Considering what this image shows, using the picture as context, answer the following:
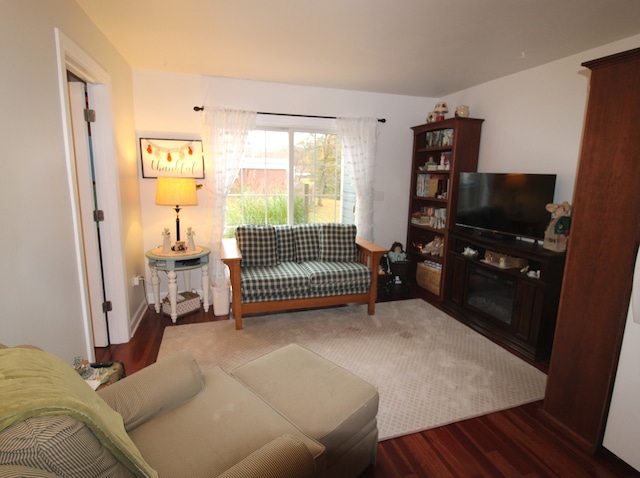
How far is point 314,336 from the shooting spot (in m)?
3.03

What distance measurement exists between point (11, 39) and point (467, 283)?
3639mm

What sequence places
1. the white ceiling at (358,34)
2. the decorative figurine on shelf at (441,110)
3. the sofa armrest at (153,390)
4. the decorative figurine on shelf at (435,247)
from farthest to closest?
the decorative figurine on shelf at (435,247), the decorative figurine on shelf at (441,110), the white ceiling at (358,34), the sofa armrest at (153,390)

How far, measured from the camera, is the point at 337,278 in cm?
330

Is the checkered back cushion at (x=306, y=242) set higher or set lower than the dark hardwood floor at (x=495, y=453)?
higher

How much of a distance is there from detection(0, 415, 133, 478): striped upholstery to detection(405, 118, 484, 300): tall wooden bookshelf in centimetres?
359

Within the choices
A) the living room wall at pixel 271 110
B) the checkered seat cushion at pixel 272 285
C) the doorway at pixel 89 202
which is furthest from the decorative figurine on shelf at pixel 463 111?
the doorway at pixel 89 202

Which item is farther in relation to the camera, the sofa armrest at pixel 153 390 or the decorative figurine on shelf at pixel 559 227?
the decorative figurine on shelf at pixel 559 227

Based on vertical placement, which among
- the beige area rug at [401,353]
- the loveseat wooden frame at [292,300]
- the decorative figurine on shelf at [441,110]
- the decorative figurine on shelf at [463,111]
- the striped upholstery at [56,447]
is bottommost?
the beige area rug at [401,353]

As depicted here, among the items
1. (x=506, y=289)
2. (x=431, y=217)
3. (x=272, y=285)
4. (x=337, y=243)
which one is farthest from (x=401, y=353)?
(x=431, y=217)

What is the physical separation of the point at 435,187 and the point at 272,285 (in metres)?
2.27

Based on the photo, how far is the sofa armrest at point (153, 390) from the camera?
128cm

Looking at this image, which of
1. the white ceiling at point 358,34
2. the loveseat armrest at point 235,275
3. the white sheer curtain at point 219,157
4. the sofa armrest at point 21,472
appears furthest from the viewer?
the white sheer curtain at point 219,157

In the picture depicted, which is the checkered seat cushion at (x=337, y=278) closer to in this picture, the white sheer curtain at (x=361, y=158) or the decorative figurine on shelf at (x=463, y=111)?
the white sheer curtain at (x=361, y=158)

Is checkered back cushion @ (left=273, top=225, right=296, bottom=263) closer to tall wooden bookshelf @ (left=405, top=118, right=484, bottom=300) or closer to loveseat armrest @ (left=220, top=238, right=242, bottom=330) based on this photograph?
loveseat armrest @ (left=220, top=238, right=242, bottom=330)
